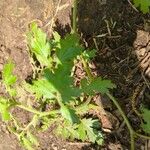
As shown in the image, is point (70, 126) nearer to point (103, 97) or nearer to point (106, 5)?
point (103, 97)

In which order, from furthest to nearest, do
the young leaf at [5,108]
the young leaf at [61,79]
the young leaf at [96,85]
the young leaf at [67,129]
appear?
the young leaf at [67,129] → the young leaf at [5,108] → the young leaf at [96,85] → the young leaf at [61,79]

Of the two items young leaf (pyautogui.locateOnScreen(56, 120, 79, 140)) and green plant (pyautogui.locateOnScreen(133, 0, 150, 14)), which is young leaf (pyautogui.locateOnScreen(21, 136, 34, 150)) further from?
green plant (pyautogui.locateOnScreen(133, 0, 150, 14))

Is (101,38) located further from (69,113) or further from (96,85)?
(69,113)

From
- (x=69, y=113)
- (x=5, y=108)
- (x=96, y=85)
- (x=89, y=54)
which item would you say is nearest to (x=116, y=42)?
(x=89, y=54)

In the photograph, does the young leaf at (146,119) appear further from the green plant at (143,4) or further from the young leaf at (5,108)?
the young leaf at (5,108)

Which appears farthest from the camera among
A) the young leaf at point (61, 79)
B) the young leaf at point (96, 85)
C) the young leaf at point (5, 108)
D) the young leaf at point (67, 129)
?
the young leaf at point (67, 129)

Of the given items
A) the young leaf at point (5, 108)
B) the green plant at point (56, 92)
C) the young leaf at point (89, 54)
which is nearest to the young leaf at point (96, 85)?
the green plant at point (56, 92)

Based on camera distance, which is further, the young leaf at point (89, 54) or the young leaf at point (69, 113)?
the young leaf at point (89, 54)

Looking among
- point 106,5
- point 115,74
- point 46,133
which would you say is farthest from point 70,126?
point 106,5
